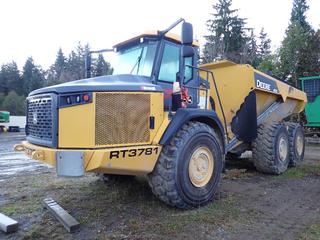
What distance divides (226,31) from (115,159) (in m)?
36.3

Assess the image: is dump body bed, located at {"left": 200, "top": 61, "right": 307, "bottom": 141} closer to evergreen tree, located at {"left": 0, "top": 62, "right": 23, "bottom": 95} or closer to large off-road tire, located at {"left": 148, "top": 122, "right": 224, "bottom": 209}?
large off-road tire, located at {"left": 148, "top": 122, "right": 224, "bottom": 209}

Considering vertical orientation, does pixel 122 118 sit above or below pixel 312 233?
above

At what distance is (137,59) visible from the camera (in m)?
5.72

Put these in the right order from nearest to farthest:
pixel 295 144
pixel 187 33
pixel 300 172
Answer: pixel 187 33 < pixel 300 172 < pixel 295 144

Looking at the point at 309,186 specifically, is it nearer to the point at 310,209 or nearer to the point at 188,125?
the point at 310,209

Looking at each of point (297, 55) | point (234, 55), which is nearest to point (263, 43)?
point (234, 55)

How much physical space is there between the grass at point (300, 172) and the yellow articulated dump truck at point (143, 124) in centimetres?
249

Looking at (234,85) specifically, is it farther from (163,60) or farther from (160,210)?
(160,210)

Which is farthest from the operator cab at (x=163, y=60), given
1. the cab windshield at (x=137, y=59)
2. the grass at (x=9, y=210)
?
the grass at (x=9, y=210)

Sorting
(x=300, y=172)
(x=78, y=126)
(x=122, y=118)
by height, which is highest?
(x=122, y=118)

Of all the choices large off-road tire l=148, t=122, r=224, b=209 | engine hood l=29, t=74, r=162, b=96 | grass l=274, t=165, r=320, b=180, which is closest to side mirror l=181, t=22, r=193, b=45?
engine hood l=29, t=74, r=162, b=96

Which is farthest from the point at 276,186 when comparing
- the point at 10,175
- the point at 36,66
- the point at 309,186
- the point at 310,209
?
the point at 36,66

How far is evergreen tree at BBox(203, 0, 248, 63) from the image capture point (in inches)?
1417

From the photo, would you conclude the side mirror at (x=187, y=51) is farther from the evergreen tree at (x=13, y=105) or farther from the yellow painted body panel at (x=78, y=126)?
the evergreen tree at (x=13, y=105)
